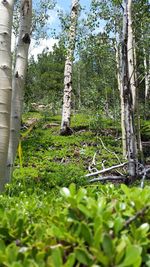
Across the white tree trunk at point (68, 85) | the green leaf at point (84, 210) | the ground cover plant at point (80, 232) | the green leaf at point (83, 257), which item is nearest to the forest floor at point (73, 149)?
the white tree trunk at point (68, 85)

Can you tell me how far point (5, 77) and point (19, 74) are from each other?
2.68ft

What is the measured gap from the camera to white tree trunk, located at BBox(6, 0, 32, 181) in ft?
13.8

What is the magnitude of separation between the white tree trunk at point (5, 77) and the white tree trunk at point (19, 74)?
2.13 feet

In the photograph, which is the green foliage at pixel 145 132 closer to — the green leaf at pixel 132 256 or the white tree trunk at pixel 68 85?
the white tree trunk at pixel 68 85

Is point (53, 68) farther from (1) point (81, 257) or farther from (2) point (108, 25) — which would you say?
(1) point (81, 257)

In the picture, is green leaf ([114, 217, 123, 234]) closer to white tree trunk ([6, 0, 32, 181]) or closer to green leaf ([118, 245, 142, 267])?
green leaf ([118, 245, 142, 267])

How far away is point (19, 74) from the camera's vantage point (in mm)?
4211

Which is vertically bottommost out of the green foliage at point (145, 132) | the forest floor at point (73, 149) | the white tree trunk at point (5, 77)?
the forest floor at point (73, 149)

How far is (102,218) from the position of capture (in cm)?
134

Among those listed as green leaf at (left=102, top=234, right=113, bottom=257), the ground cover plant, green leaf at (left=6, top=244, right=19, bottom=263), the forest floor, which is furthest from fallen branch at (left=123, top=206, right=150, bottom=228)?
the forest floor

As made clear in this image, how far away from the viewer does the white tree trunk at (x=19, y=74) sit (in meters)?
4.20

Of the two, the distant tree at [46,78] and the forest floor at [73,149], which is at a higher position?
the distant tree at [46,78]

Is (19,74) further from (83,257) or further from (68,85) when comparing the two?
(68,85)

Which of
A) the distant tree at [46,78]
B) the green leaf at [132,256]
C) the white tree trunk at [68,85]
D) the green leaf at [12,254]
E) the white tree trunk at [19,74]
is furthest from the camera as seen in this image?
the distant tree at [46,78]
